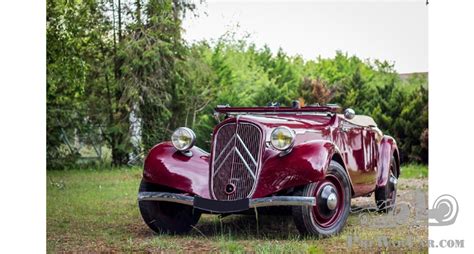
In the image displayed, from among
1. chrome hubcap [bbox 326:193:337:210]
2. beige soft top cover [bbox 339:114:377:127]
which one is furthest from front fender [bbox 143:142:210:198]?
beige soft top cover [bbox 339:114:377:127]

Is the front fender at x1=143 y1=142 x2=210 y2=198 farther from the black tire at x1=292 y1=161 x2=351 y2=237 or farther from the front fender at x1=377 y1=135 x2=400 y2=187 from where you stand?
the front fender at x1=377 y1=135 x2=400 y2=187

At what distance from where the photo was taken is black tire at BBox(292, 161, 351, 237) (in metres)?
5.32

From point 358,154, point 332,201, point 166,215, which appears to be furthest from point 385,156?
point 166,215

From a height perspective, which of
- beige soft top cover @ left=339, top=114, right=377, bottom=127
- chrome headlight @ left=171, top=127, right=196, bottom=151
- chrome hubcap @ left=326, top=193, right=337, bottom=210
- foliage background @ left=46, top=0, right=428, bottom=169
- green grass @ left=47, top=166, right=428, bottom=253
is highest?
foliage background @ left=46, top=0, right=428, bottom=169

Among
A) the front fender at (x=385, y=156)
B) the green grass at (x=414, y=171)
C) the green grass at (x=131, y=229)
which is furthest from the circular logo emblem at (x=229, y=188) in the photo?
the green grass at (x=414, y=171)

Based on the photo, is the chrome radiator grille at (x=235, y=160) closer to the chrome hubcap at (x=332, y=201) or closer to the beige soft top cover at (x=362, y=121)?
the chrome hubcap at (x=332, y=201)

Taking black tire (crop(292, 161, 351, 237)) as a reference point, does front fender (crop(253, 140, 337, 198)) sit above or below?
above

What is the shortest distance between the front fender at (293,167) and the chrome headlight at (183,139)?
559 mm

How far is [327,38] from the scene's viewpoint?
6.32 meters

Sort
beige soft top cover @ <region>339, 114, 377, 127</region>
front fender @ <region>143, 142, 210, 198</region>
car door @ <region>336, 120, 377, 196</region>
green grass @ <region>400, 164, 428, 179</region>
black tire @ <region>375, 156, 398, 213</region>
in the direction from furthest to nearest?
green grass @ <region>400, 164, 428, 179</region>, beige soft top cover @ <region>339, 114, 377, 127</region>, black tire @ <region>375, 156, 398, 213</region>, car door @ <region>336, 120, 377, 196</region>, front fender @ <region>143, 142, 210, 198</region>

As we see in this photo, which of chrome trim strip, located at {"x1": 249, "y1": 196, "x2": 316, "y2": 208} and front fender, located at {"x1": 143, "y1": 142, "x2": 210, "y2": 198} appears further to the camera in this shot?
front fender, located at {"x1": 143, "y1": 142, "x2": 210, "y2": 198}

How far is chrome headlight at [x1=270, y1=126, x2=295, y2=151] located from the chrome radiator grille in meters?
0.12

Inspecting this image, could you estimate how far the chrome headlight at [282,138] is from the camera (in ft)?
17.7
